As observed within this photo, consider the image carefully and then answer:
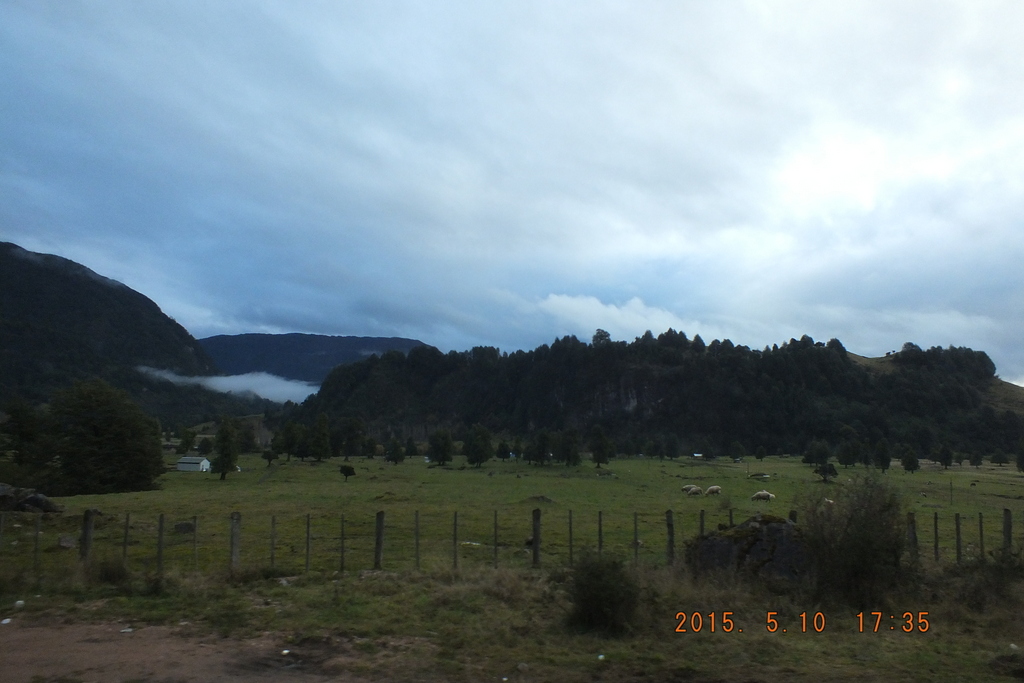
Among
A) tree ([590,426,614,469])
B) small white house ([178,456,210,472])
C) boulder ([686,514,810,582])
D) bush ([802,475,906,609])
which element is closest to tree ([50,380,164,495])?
small white house ([178,456,210,472])

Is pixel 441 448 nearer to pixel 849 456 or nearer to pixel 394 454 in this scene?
pixel 394 454

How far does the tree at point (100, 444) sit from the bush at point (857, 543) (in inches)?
2491

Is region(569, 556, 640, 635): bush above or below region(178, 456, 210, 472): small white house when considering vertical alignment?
above

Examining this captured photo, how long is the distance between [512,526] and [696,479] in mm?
46614

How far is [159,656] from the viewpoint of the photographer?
33.7 feet

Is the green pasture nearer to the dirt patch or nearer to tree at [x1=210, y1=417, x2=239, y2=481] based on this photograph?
the dirt patch

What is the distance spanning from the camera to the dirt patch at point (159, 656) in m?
9.38

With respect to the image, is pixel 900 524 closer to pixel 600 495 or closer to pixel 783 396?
pixel 600 495

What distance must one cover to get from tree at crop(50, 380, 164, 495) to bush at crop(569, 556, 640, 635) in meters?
61.2

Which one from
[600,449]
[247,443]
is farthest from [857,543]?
[247,443]

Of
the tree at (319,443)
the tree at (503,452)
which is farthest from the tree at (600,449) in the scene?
the tree at (319,443)

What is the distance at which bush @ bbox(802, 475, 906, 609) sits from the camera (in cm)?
1356

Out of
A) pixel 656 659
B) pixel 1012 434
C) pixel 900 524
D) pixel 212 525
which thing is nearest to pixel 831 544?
pixel 900 524

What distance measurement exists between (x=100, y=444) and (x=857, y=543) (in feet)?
216
